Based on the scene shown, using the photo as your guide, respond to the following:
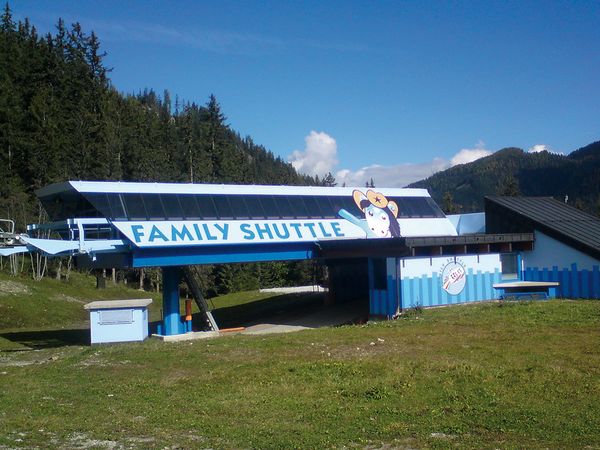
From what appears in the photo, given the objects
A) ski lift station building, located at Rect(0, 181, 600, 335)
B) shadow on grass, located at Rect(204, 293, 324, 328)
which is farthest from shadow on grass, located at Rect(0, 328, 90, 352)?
shadow on grass, located at Rect(204, 293, 324, 328)

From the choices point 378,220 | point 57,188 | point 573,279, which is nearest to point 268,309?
point 378,220

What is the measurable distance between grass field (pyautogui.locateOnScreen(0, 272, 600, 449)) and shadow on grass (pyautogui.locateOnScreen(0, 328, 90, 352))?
710 centimetres

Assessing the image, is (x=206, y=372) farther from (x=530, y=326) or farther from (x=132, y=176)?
(x=132, y=176)

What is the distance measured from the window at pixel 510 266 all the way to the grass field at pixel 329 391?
33.7 ft

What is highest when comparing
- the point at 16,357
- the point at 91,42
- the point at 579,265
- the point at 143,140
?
the point at 91,42

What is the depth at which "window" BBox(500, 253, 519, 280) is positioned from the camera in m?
33.2

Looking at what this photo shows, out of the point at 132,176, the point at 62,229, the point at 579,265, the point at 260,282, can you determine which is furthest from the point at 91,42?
the point at 579,265

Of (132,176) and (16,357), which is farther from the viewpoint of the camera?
(132,176)

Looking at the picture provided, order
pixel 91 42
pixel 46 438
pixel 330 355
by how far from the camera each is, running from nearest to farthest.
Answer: pixel 46 438
pixel 330 355
pixel 91 42

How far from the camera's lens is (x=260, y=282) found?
231ft

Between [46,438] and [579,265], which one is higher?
[579,265]

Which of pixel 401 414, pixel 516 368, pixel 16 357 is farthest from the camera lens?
pixel 16 357

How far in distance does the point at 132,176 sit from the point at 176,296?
54476 millimetres

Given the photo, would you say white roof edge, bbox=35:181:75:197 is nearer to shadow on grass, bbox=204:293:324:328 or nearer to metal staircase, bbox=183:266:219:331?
metal staircase, bbox=183:266:219:331
